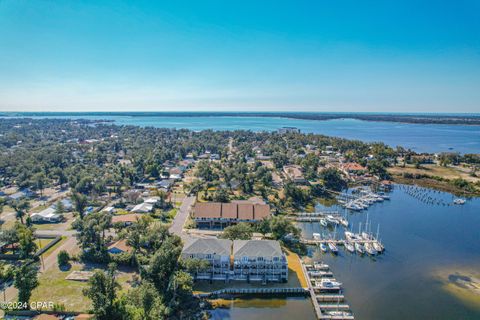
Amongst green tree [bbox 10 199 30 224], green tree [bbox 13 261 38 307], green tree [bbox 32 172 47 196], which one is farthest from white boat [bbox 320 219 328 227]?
green tree [bbox 32 172 47 196]

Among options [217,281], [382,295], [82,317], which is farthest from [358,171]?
[82,317]

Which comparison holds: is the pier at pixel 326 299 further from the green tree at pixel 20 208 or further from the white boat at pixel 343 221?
the green tree at pixel 20 208

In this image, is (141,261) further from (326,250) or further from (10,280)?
(326,250)

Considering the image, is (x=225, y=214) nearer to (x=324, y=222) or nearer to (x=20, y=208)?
(x=324, y=222)

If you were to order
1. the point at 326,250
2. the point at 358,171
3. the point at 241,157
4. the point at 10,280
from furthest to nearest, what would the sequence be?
Answer: the point at 241,157
the point at 358,171
the point at 326,250
the point at 10,280

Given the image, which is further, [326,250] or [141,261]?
[326,250]

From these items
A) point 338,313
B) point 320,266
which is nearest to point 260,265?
point 320,266
